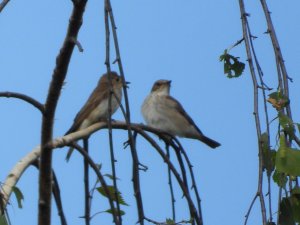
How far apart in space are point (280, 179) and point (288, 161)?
213 mm

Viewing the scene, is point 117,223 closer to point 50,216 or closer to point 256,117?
point 50,216

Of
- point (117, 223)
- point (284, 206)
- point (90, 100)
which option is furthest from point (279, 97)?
point (90, 100)

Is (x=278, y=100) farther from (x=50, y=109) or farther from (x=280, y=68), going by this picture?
(x=50, y=109)

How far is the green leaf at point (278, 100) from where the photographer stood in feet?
11.1

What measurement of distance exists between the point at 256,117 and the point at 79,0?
3.27 ft

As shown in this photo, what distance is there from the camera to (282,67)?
3.54 m

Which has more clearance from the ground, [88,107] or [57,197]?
[88,107]

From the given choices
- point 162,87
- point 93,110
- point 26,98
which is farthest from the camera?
point 162,87

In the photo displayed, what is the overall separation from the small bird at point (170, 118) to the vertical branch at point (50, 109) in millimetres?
6083

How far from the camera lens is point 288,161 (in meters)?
3.08

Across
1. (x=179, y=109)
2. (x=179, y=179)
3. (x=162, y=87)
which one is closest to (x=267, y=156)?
(x=179, y=179)

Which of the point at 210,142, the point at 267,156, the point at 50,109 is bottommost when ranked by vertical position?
the point at 267,156

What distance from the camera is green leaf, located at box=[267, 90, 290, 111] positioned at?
3396 mm

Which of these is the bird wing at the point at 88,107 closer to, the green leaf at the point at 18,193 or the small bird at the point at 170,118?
the small bird at the point at 170,118
